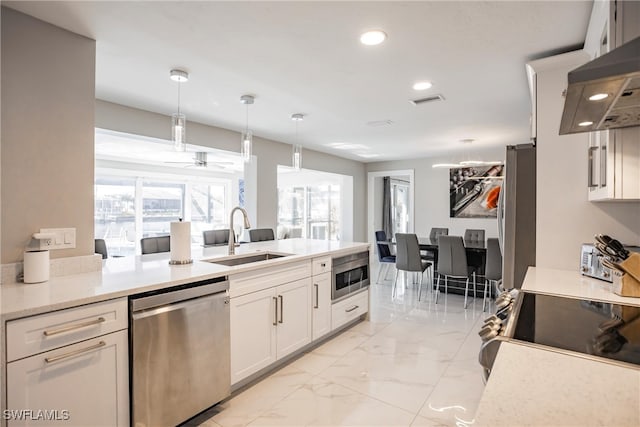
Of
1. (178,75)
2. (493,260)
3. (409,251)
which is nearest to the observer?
(178,75)

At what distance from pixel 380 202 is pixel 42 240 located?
7.40 meters

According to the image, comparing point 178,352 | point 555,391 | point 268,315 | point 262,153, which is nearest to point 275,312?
point 268,315

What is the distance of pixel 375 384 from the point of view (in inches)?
95.0

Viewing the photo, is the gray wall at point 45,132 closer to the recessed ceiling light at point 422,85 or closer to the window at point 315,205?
the recessed ceiling light at point 422,85

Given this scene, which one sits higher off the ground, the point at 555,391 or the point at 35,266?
the point at 35,266

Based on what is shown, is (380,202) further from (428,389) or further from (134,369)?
(134,369)

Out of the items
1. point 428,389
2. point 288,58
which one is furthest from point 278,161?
point 428,389

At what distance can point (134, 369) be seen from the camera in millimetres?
1637

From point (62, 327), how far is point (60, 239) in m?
0.81

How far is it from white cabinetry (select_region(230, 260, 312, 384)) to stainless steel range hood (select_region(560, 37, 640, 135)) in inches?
78.3

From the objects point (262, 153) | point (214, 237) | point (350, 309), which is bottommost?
point (350, 309)

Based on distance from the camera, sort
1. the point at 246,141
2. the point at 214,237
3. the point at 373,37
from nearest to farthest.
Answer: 1. the point at 373,37
2. the point at 246,141
3. the point at 214,237

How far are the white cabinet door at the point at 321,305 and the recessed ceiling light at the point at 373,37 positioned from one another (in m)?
1.93

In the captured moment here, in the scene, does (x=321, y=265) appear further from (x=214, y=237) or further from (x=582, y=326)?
(x=214, y=237)
